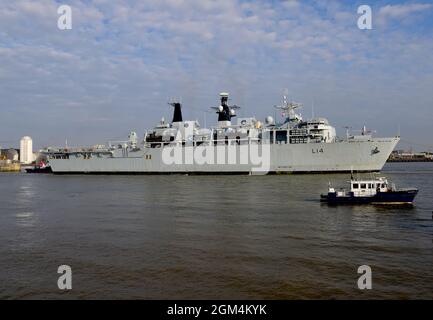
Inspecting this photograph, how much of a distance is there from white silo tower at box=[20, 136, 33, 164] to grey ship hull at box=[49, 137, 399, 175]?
397 ft

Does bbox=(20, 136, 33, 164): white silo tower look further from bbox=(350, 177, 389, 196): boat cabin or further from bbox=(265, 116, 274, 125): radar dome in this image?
bbox=(350, 177, 389, 196): boat cabin

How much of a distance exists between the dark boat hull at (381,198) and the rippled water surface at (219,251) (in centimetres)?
71

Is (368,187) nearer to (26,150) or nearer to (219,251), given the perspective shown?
(219,251)

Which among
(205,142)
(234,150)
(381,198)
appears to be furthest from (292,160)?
(381,198)

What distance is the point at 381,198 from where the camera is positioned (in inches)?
827

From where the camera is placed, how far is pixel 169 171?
53.8 metres

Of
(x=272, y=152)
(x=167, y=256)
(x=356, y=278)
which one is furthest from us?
A: (x=272, y=152)

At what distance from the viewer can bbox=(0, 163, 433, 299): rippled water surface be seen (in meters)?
8.84

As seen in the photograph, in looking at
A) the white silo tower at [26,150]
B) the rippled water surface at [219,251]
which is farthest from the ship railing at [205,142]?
the white silo tower at [26,150]

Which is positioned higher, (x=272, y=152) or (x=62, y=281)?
(x=272, y=152)
